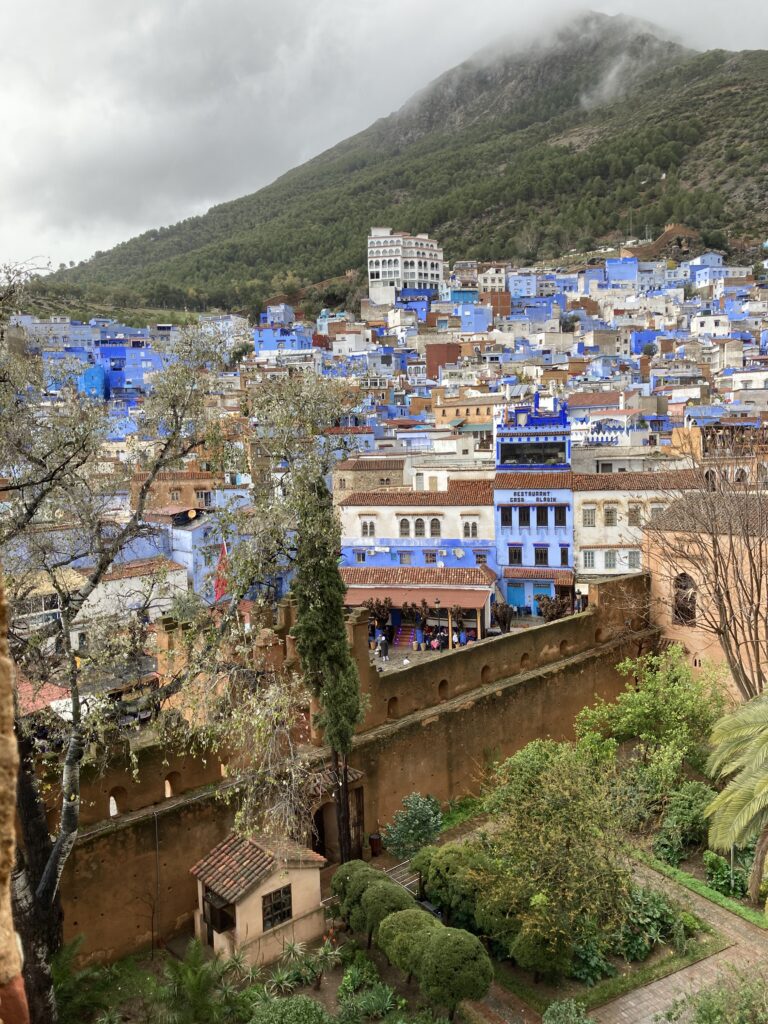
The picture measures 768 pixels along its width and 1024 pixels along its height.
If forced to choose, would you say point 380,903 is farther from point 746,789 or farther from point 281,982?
point 746,789

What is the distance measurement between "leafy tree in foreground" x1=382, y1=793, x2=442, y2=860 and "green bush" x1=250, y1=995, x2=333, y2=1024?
4.23m

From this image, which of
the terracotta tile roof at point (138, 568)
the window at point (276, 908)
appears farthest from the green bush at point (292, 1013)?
the terracotta tile roof at point (138, 568)

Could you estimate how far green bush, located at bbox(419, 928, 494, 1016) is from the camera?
29.3 feet

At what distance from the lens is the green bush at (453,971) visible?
8.94 meters

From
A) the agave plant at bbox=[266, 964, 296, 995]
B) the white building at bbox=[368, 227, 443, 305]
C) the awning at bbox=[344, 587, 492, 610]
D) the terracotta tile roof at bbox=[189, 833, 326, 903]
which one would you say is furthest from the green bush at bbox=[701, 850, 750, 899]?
the white building at bbox=[368, 227, 443, 305]

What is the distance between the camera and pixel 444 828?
46.2 feet

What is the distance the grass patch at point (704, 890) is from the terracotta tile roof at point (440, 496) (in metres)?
19.3

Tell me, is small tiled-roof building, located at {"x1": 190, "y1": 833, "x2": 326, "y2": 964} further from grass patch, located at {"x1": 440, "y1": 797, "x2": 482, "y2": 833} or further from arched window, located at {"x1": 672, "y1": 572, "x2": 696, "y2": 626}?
arched window, located at {"x1": 672, "y1": 572, "x2": 696, "y2": 626}

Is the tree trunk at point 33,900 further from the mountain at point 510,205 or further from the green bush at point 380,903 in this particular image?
the mountain at point 510,205

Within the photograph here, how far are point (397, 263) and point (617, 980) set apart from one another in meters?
115

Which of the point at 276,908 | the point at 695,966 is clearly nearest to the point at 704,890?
the point at 695,966

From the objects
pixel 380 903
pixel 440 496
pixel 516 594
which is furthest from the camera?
pixel 440 496

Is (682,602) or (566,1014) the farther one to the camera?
(682,602)

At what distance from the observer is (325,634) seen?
11.8 meters
